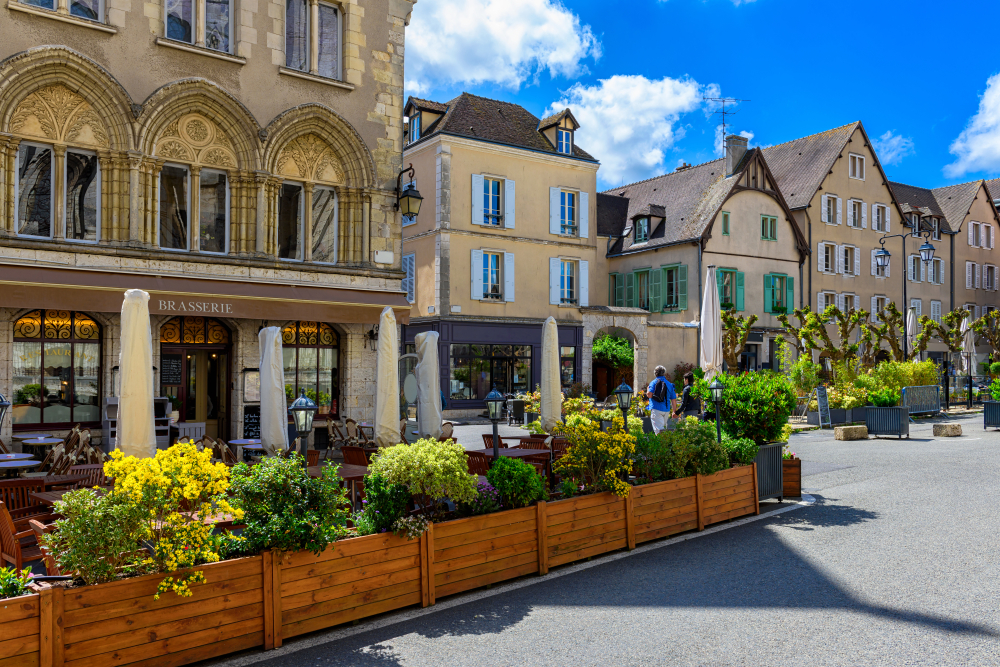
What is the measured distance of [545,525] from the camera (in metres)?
7.34

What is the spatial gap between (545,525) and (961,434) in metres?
16.7

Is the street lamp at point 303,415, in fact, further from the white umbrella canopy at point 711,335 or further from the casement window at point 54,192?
the white umbrella canopy at point 711,335

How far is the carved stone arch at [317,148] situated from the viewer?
1488 centimetres

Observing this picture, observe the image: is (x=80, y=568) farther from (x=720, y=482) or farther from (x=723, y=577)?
(x=720, y=482)

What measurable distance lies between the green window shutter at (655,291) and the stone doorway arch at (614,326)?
2117mm

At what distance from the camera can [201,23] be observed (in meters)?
14.1

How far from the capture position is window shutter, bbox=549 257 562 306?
93.5 feet

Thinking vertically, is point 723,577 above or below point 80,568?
below

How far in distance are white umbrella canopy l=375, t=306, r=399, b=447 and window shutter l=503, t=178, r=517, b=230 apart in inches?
717

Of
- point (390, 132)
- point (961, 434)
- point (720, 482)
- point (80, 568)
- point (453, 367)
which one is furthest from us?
point (453, 367)

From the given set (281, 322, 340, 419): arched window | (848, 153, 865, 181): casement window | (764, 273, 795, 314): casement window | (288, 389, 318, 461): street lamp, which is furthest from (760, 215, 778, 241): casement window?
(288, 389, 318, 461): street lamp

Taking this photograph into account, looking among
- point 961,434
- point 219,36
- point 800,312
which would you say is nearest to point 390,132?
point 219,36

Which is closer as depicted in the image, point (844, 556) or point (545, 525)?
point (545, 525)

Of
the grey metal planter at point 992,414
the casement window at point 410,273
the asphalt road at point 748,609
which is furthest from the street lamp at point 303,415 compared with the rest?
the casement window at point 410,273
